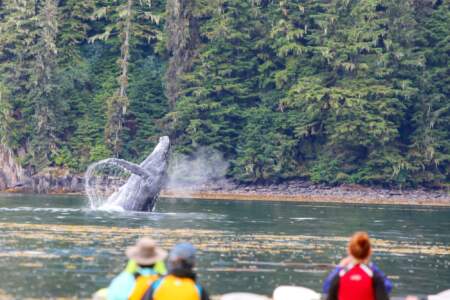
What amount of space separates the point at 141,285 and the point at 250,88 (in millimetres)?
67432

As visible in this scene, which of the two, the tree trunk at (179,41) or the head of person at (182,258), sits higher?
the head of person at (182,258)

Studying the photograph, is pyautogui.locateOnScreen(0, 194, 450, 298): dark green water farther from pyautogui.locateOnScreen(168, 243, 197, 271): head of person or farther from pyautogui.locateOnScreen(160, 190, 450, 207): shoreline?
pyautogui.locateOnScreen(160, 190, 450, 207): shoreline

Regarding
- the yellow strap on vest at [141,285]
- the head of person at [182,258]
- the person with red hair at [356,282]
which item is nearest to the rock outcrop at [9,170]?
the yellow strap on vest at [141,285]

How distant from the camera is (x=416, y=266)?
98.4 ft

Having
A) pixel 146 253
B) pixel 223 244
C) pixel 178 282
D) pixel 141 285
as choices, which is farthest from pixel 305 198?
pixel 178 282

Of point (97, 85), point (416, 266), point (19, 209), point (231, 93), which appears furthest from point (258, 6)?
point (416, 266)

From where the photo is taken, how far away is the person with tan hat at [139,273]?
51.9ft

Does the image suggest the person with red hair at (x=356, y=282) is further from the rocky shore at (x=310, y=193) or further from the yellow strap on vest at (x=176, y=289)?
the rocky shore at (x=310, y=193)

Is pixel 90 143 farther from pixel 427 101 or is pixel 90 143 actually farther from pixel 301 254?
pixel 301 254

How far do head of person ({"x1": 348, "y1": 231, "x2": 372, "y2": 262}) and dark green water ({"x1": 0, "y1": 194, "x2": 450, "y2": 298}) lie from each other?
5.08 metres

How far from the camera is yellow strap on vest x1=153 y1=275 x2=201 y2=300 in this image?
15062 millimetres

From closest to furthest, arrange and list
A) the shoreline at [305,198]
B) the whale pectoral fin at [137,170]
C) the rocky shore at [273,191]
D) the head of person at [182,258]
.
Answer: the head of person at [182,258] → the whale pectoral fin at [137,170] → the shoreline at [305,198] → the rocky shore at [273,191]

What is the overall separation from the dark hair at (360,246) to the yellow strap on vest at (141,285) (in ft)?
8.72

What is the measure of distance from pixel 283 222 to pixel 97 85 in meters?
42.2
